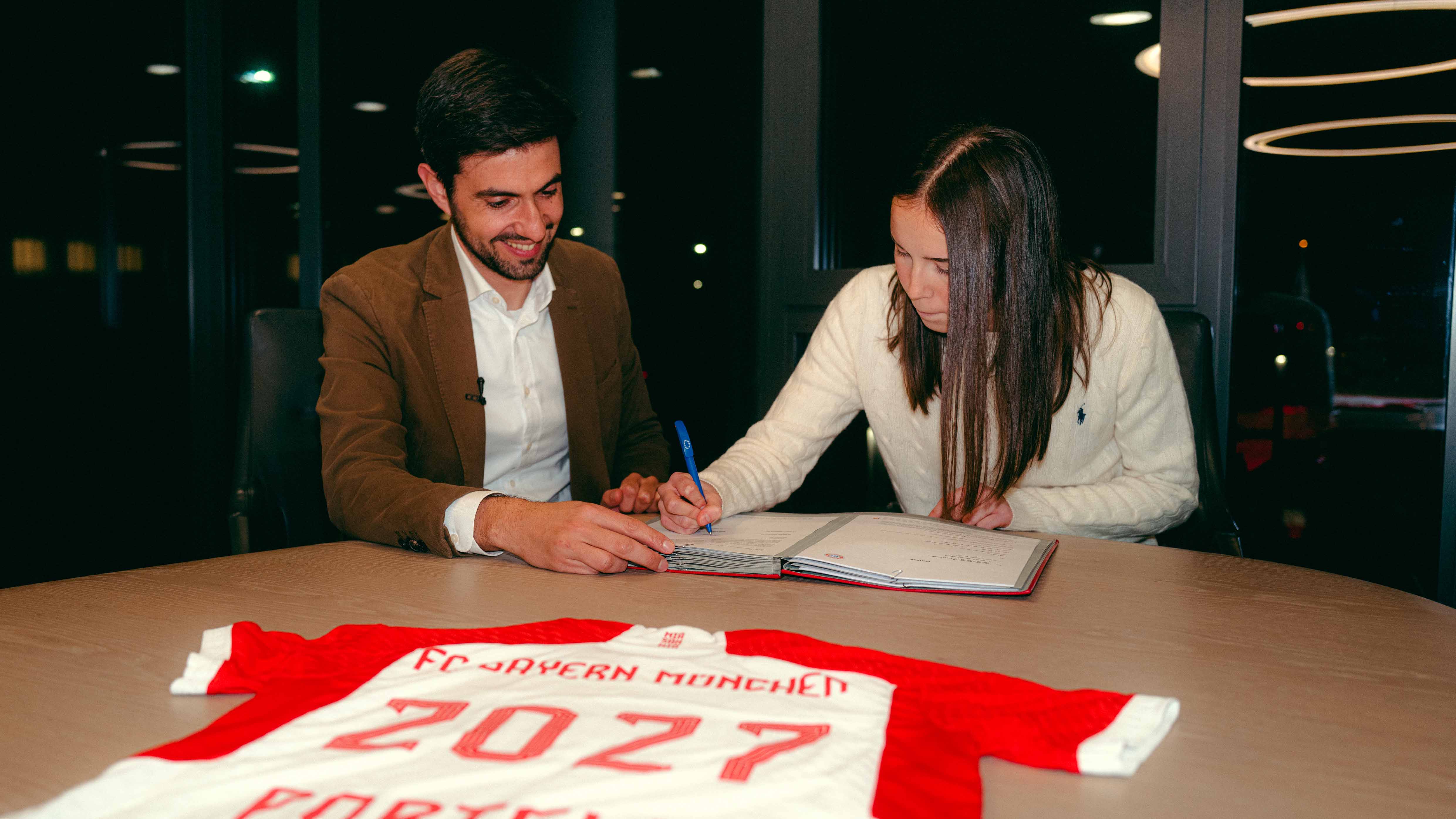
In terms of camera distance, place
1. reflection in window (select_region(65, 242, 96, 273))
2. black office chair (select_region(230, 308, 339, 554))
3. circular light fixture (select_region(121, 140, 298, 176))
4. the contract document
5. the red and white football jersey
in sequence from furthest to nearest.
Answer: circular light fixture (select_region(121, 140, 298, 176)), reflection in window (select_region(65, 242, 96, 273)), black office chair (select_region(230, 308, 339, 554)), the contract document, the red and white football jersey

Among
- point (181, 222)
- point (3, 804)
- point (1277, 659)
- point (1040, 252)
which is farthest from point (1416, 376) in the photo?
point (181, 222)

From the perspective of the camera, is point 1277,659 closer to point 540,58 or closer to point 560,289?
point 560,289

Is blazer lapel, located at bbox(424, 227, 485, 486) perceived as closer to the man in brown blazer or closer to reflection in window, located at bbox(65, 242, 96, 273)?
the man in brown blazer

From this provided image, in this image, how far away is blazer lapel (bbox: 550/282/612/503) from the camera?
6.33 ft

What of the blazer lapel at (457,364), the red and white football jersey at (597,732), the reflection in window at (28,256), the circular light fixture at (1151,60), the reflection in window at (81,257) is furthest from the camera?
the reflection in window at (81,257)

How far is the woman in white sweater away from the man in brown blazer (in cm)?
38

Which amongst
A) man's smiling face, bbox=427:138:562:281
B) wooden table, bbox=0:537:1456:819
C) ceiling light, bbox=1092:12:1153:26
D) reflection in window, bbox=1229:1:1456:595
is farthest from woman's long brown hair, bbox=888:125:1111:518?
ceiling light, bbox=1092:12:1153:26

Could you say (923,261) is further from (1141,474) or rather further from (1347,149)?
(1347,149)

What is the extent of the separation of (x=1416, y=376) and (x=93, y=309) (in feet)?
11.8

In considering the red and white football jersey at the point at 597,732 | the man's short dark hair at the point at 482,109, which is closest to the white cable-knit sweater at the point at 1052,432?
the man's short dark hair at the point at 482,109

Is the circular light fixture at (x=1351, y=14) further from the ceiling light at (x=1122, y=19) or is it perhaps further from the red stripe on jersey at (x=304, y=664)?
the red stripe on jersey at (x=304, y=664)

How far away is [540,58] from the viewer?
2.78 metres

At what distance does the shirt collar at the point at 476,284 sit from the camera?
6.16 feet

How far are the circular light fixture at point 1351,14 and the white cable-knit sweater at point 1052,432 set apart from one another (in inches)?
36.8
